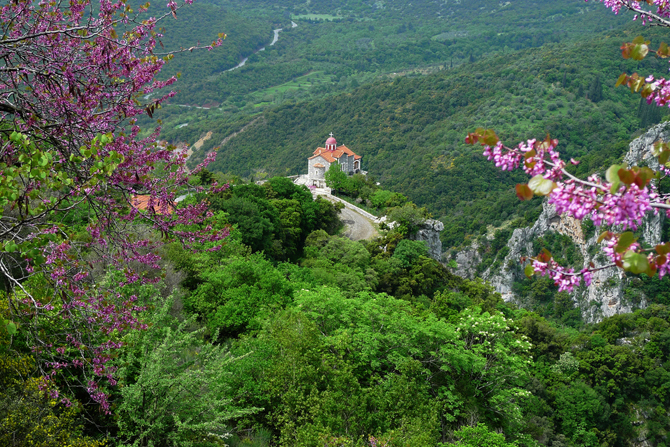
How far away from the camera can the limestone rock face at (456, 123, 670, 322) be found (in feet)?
190

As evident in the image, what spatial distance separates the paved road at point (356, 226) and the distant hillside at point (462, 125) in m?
42.6

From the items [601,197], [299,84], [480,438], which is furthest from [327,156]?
[299,84]

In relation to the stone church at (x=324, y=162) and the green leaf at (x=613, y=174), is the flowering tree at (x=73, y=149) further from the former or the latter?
the stone church at (x=324, y=162)

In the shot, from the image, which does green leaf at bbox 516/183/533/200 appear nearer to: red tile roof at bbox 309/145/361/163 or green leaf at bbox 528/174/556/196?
green leaf at bbox 528/174/556/196

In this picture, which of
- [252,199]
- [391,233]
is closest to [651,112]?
[391,233]

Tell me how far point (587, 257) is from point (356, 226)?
41.3 meters

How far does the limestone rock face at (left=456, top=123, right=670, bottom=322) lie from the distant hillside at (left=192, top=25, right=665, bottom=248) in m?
4.98

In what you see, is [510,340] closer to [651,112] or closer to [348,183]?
[348,183]

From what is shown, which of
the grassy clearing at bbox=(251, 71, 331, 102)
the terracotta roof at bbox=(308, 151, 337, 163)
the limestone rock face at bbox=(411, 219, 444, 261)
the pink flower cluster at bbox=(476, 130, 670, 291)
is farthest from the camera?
the grassy clearing at bbox=(251, 71, 331, 102)

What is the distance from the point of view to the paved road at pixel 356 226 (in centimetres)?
3675

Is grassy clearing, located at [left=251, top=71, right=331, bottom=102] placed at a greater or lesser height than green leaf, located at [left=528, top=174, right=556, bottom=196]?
lesser

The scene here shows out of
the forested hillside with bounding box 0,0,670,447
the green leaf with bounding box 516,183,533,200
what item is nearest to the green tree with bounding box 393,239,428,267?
the forested hillside with bounding box 0,0,670,447

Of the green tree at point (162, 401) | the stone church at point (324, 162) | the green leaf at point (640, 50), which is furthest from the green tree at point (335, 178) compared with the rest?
the green leaf at point (640, 50)

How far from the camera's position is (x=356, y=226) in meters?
38.6
